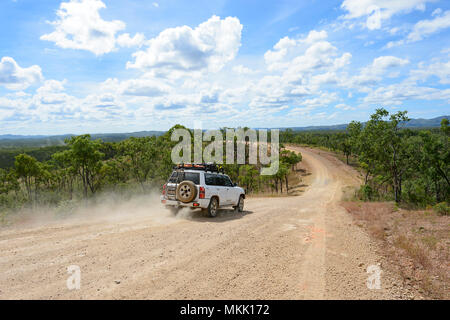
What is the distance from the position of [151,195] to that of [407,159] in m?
21.4

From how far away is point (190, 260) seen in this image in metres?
6.57

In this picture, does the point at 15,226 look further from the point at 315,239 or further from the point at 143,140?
the point at 143,140

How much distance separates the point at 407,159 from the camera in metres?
23.7

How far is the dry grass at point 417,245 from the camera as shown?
19.2ft

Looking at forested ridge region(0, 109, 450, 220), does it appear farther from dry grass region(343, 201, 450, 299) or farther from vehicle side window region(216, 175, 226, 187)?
vehicle side window region(216, 175, 226, 187)

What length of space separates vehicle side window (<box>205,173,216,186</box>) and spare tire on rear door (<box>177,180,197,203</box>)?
0.86 metres

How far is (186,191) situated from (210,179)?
1.41 meters

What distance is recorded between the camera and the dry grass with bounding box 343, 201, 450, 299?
5859 millimetres

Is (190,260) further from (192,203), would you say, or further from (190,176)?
(190,176)

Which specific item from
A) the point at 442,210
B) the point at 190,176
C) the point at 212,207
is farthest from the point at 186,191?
the point at 442,210
